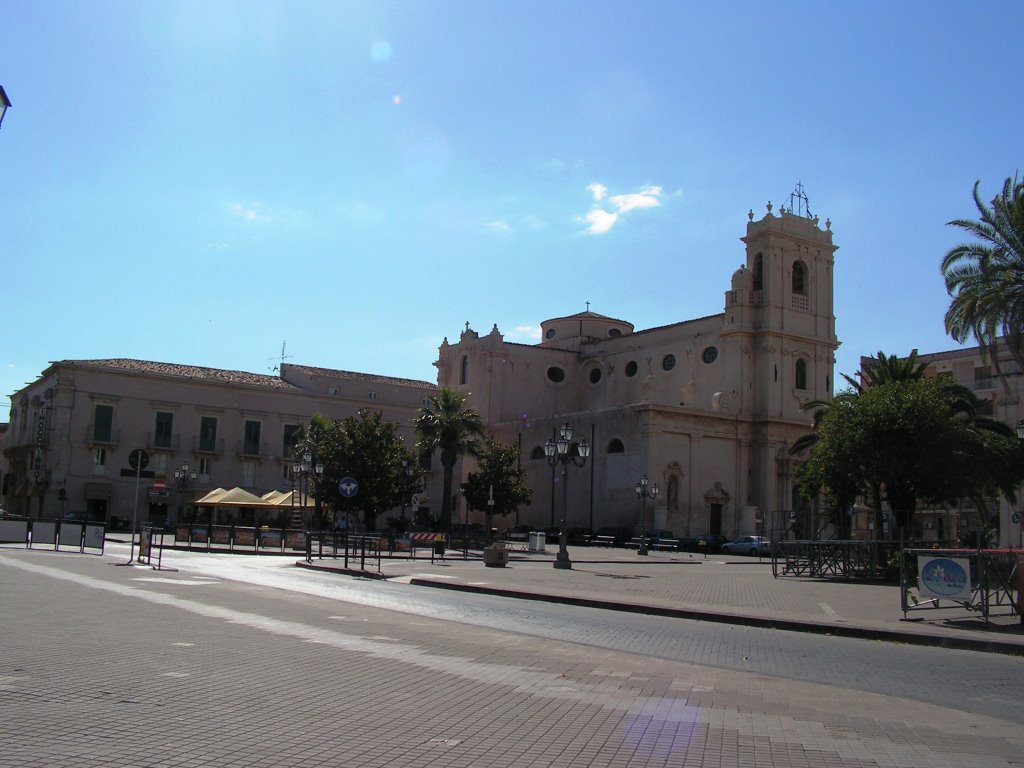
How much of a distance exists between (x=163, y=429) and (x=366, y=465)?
63.1 feet

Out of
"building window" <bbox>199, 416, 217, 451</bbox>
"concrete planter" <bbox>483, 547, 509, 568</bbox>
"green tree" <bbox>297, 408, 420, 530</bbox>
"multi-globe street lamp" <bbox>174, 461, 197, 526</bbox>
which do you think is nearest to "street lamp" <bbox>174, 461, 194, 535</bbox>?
"multi-globe street lamp" <bbox>174, 461, 197, 526</bbox>

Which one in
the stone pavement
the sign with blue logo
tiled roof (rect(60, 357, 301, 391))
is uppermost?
tiled roof (rect(60, 357, 301, 391))

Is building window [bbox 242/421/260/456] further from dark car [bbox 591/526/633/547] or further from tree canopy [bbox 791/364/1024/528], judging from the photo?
tree canopy [bbox 791/364/1024/528]

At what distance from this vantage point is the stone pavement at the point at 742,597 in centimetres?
1512

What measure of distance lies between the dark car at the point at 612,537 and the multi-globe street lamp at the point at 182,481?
74.2ft

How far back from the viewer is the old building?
2345 inches

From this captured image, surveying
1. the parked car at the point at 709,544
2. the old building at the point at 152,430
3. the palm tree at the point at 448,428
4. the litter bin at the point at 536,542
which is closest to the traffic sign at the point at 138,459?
the litter bin at the point at 536,542

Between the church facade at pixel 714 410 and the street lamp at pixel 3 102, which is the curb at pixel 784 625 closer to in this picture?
the street lamp at pixel 3 102

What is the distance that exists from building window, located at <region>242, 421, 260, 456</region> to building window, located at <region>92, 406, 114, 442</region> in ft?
26.8

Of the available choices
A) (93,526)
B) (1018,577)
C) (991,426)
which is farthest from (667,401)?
(1018,577)

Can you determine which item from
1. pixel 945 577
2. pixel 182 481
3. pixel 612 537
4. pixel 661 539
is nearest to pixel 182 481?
pixel 182 481

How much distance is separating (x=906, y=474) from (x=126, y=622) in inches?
891

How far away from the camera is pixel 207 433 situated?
209ft

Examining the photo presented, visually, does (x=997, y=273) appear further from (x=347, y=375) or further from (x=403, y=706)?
(x=347, y=375)
